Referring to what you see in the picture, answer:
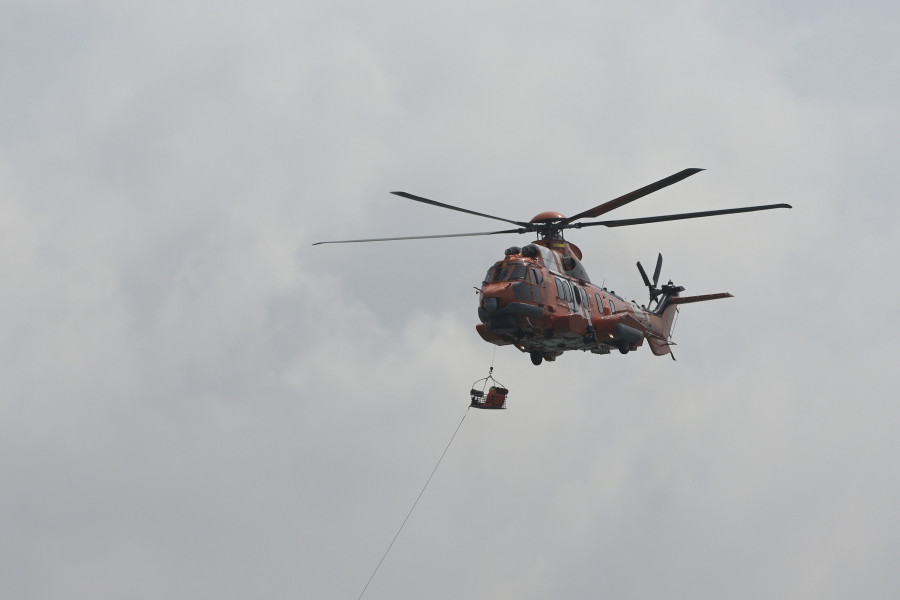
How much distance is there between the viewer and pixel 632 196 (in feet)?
127

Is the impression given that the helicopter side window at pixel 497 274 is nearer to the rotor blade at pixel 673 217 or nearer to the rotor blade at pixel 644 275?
the rotor blade at pixel 673 217

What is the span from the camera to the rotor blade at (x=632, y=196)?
35.7 m

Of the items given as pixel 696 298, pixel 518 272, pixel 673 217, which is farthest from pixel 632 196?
pixel 696 298

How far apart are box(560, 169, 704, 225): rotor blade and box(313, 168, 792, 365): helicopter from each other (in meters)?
0.03

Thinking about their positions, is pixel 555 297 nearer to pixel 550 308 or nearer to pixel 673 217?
pixel 550 308

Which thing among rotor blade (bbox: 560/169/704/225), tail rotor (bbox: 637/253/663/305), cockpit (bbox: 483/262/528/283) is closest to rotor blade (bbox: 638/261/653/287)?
tail rotor (bbox: 637/253/663/305)

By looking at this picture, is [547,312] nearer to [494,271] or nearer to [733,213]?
[494,271]

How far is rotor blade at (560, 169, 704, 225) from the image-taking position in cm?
3566

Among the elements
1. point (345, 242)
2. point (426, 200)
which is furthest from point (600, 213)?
point (345, 242)

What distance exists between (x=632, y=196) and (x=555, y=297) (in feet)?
16.3

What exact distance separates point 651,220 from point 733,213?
3.68m

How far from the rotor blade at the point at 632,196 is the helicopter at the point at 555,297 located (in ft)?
0.11

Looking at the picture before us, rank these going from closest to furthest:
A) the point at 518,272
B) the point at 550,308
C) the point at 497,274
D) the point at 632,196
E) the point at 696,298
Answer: the point at 632,196 < the point at 518,272 < the point at 550,308 < the point at 497,274 < the point at 696,298

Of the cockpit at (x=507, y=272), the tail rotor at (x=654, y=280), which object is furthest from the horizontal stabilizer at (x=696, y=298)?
the cockpit at (x=507, y=272)
